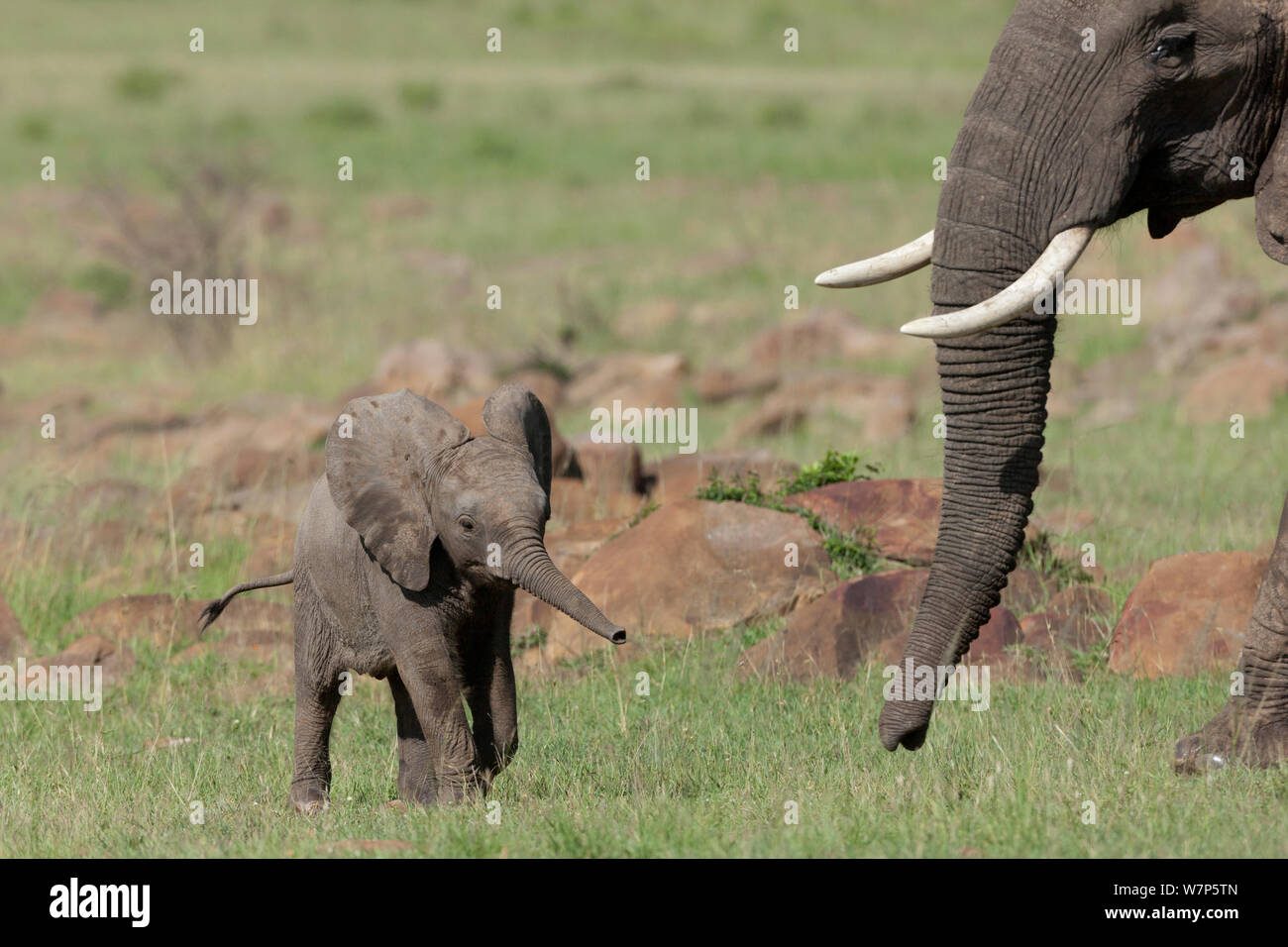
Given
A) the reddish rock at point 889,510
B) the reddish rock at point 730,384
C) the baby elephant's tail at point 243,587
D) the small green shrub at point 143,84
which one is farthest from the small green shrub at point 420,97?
the baby elephant's tail at point 243,587

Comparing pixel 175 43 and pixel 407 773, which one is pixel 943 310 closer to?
pixel 407 773

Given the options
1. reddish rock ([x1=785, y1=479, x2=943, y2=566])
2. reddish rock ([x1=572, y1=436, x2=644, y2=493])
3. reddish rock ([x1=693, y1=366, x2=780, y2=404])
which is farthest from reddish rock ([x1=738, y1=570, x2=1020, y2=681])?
reddish rock ([x1=693, y1=366, x2=780, y2=404])

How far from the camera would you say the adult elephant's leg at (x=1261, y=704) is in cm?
598

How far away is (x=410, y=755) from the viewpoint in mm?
6457

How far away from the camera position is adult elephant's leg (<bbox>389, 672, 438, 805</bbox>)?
251 inches

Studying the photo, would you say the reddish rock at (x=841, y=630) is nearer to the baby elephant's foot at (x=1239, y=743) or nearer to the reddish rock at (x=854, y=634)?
the reddish rock at (x=854, y=634)

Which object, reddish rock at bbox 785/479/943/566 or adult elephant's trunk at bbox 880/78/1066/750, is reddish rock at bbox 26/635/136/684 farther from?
adult elephant's trunk at bbox 880/78/1066/750

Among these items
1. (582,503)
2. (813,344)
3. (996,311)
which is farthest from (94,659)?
(813,344)

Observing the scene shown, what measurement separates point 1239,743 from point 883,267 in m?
2.04

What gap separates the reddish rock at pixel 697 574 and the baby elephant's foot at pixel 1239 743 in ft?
9.97

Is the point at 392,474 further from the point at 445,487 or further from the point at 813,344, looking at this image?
the point at 813,344

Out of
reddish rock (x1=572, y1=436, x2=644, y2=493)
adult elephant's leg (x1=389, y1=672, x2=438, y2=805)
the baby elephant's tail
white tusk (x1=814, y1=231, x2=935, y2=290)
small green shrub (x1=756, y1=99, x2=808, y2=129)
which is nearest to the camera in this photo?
white tusk (x1=814, y1=231, x2=935, y2=290)

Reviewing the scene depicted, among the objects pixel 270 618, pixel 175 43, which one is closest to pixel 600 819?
pixel 270 618

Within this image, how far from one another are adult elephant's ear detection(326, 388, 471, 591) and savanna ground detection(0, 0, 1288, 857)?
0.88m
